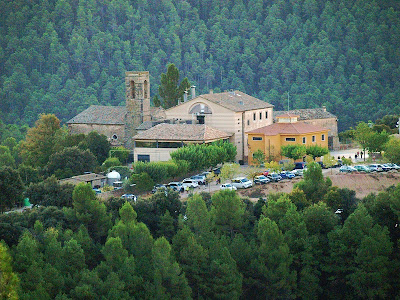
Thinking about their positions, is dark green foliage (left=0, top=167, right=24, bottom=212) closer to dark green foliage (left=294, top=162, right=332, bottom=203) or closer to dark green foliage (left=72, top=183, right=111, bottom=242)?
dark green foliage (left=72, top=183, right=111, bottom=242)

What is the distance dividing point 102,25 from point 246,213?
11312cm

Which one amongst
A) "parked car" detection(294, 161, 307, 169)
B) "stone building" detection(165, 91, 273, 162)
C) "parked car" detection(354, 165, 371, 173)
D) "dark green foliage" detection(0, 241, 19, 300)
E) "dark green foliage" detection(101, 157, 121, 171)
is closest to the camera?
"dark green foliage" detection(0, 241, 19, 300)

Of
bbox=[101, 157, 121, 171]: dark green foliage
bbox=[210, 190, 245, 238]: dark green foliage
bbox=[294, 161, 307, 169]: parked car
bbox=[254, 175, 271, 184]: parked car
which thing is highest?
bbox=[101, 157, 121, 171]: dark green foliage

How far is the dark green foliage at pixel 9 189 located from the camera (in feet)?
176

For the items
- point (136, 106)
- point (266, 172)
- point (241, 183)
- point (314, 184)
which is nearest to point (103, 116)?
point (136, 106)

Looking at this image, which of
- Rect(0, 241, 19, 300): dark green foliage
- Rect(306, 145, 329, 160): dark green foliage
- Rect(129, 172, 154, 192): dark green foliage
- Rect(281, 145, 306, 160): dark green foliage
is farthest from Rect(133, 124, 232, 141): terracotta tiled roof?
Rect(0, 241, 19, 300): dark green foliage

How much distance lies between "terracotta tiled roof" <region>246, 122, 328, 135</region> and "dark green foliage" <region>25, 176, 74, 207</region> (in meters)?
19.7

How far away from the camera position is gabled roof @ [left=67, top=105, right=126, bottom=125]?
259ft

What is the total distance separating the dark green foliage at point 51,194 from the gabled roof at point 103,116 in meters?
23.8

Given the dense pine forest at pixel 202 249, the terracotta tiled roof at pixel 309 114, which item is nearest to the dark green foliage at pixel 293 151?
the terracotta tiled roof at pixel 309 114

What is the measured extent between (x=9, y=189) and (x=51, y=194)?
7.27 feet

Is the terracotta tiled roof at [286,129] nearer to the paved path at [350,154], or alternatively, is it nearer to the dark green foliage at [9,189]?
the paved path at [350,154]

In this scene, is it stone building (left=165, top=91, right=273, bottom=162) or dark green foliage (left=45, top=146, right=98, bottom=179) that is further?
stone building (left=165, top=91, right=273, bottom=162)

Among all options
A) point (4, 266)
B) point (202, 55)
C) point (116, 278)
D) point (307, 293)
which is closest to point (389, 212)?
point (307, 293)
